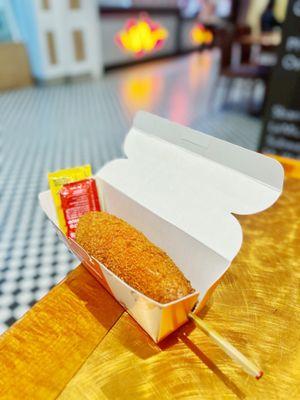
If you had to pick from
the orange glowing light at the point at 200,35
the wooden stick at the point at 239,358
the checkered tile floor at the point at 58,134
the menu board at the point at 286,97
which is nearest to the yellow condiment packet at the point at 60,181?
the wooden stick at the point at 239,358

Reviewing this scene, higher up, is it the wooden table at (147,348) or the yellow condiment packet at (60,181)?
the yellow condiment packet at (60,181)

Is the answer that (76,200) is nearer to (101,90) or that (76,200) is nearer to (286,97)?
(286,97)

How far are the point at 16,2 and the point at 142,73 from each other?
2400 mm

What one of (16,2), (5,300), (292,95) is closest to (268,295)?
(5,300)

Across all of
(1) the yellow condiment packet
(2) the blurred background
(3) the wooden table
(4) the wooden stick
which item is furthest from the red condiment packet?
(2) the blurred background

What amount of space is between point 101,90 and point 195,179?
4.74 meters

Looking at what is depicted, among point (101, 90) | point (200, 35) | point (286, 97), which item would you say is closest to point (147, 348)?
point (286, 97)

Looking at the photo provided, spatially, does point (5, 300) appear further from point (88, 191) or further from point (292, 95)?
point (292, 95)

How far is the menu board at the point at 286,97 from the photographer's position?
1935 mm

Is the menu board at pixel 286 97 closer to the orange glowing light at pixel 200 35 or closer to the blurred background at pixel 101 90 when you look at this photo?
the blurred background at pixel 101 90

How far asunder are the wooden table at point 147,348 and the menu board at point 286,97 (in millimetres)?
1793

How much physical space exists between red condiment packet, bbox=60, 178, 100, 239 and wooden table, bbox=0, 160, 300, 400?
110mm

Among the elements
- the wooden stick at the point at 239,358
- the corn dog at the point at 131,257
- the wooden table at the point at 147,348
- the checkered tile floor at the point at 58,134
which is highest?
the corn dog at the point at 131,257

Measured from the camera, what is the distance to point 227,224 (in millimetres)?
566
